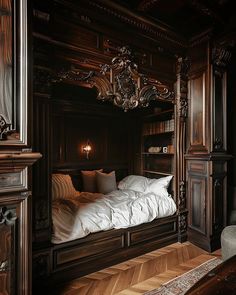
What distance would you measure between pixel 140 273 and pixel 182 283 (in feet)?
1.50

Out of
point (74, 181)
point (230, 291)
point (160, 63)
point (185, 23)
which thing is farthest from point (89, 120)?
point (230, 291)

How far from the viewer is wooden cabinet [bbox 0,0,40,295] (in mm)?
1455

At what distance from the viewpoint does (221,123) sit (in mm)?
3072

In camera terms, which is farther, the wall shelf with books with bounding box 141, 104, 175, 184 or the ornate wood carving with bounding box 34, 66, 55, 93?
the wall shelf with books with bounding box 141, 104, 175, 184

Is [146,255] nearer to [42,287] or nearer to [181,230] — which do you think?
[181,230]

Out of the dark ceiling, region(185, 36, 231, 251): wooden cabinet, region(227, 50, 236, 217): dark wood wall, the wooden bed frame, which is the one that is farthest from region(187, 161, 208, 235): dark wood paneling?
the dark ceiling

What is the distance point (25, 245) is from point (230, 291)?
51.1 inches

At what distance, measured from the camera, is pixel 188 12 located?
2.63 metres

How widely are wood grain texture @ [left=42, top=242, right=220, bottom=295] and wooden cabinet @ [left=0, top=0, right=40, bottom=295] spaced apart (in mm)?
761

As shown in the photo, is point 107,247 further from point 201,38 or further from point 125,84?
point 201,38

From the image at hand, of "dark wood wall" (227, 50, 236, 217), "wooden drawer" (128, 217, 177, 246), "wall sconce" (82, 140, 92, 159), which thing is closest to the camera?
"wooden drawer" (128, 217, 177, 246)

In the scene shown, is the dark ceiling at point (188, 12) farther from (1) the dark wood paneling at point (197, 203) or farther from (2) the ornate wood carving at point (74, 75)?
(1) the dark wood paneling at point (197, 203)

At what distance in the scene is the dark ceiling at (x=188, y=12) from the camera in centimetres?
244

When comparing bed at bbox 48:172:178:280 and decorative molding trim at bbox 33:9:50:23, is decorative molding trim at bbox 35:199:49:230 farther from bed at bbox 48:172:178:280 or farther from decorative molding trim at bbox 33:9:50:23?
decorative molding trim at bbox 33:9:50:23
